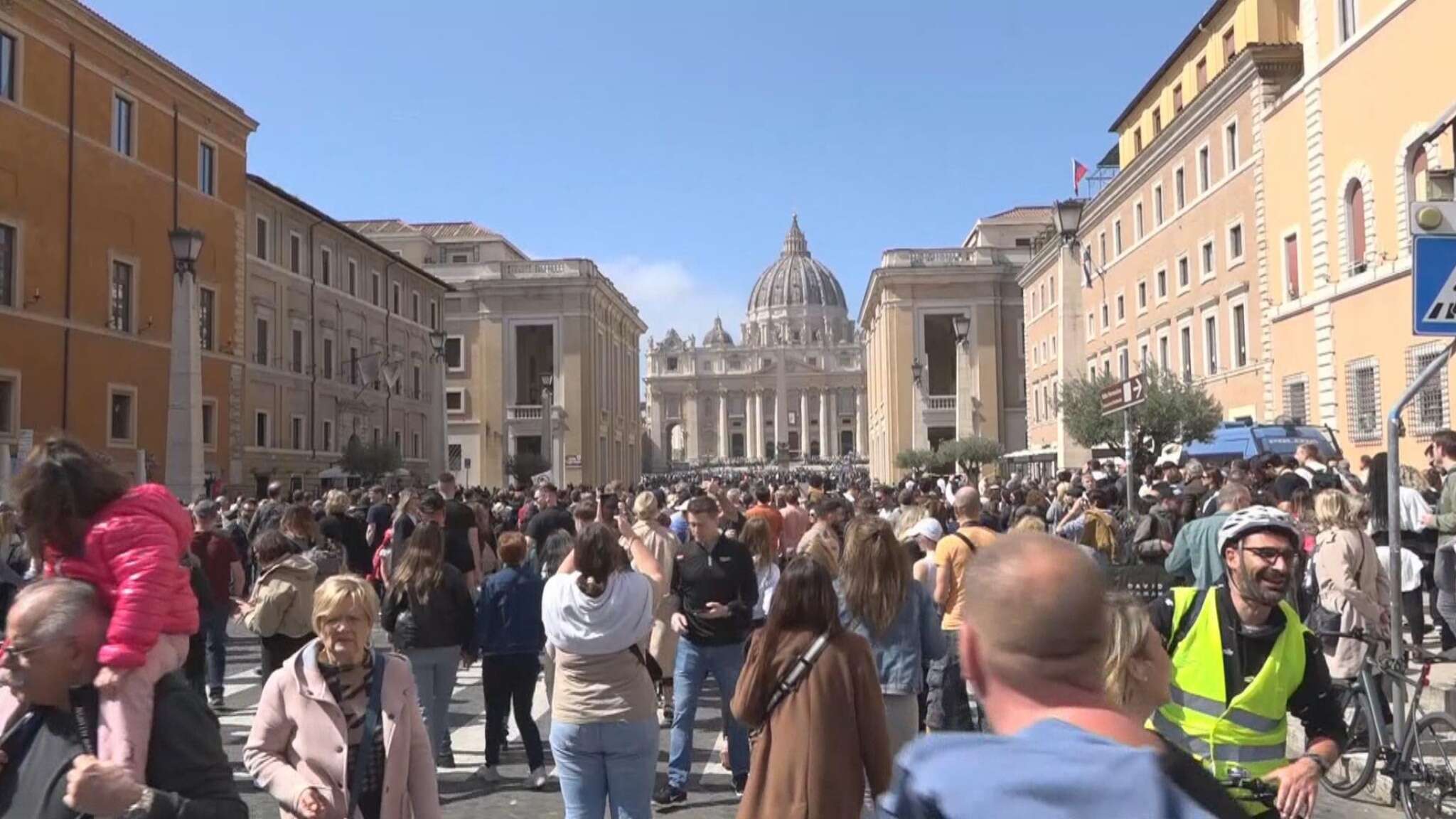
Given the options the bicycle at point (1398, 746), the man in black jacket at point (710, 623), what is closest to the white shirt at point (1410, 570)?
the bicycle at point (1398, 746)

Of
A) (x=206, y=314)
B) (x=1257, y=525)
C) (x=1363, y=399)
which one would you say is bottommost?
(x=1257, y=525)

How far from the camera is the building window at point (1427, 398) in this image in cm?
1934

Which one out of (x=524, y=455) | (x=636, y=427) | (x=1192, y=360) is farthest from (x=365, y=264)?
(x=636, y=427)

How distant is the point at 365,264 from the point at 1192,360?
102ft

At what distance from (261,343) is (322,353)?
16.0 ft

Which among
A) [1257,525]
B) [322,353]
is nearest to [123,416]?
[322,353]

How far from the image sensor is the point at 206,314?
3369 cm

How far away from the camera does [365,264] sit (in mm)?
48094

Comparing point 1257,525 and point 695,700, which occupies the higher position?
point 1257,525

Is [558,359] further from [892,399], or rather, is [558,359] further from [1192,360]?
[1192,360]

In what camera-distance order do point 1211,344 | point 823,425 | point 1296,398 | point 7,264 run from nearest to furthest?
1. point 1296,398
2. point 7,264
3. point 1211,344
4. point 823,425

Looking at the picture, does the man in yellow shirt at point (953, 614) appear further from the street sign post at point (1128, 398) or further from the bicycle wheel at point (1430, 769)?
the street sign post at point (1128, 398)

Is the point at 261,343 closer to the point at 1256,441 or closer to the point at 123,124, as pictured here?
the point at 123,124

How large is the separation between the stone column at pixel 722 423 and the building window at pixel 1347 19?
417 ft
